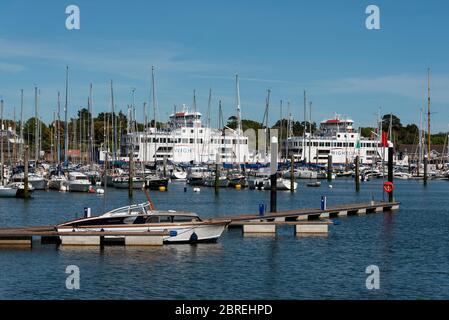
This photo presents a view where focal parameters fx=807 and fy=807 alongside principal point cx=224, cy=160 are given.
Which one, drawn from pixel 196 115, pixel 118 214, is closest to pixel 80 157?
pixel 196 115

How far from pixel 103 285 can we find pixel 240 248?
1122 centimetres

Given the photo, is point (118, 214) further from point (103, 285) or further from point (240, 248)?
point (103, 285)

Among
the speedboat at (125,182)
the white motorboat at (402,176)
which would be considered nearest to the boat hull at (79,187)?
the speedboat at (125,182)

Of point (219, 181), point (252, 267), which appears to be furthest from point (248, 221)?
point (219, 181)

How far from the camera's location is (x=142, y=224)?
1543 inches

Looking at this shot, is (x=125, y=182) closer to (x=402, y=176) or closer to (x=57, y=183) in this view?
(x=57, y=183)

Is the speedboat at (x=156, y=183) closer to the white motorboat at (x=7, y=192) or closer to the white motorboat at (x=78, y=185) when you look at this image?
the white motorboat at (x=78, y=185)

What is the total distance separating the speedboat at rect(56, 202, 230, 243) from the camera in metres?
39.0

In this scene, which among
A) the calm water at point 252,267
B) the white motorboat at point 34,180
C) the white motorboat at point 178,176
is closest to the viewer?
the calm water at point 252,267

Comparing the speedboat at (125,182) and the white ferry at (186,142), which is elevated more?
the white ferry at (186,142)

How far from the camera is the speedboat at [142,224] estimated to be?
3903cm

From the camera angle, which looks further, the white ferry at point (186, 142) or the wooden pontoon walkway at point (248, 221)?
the white ferry at point (186, 142)
